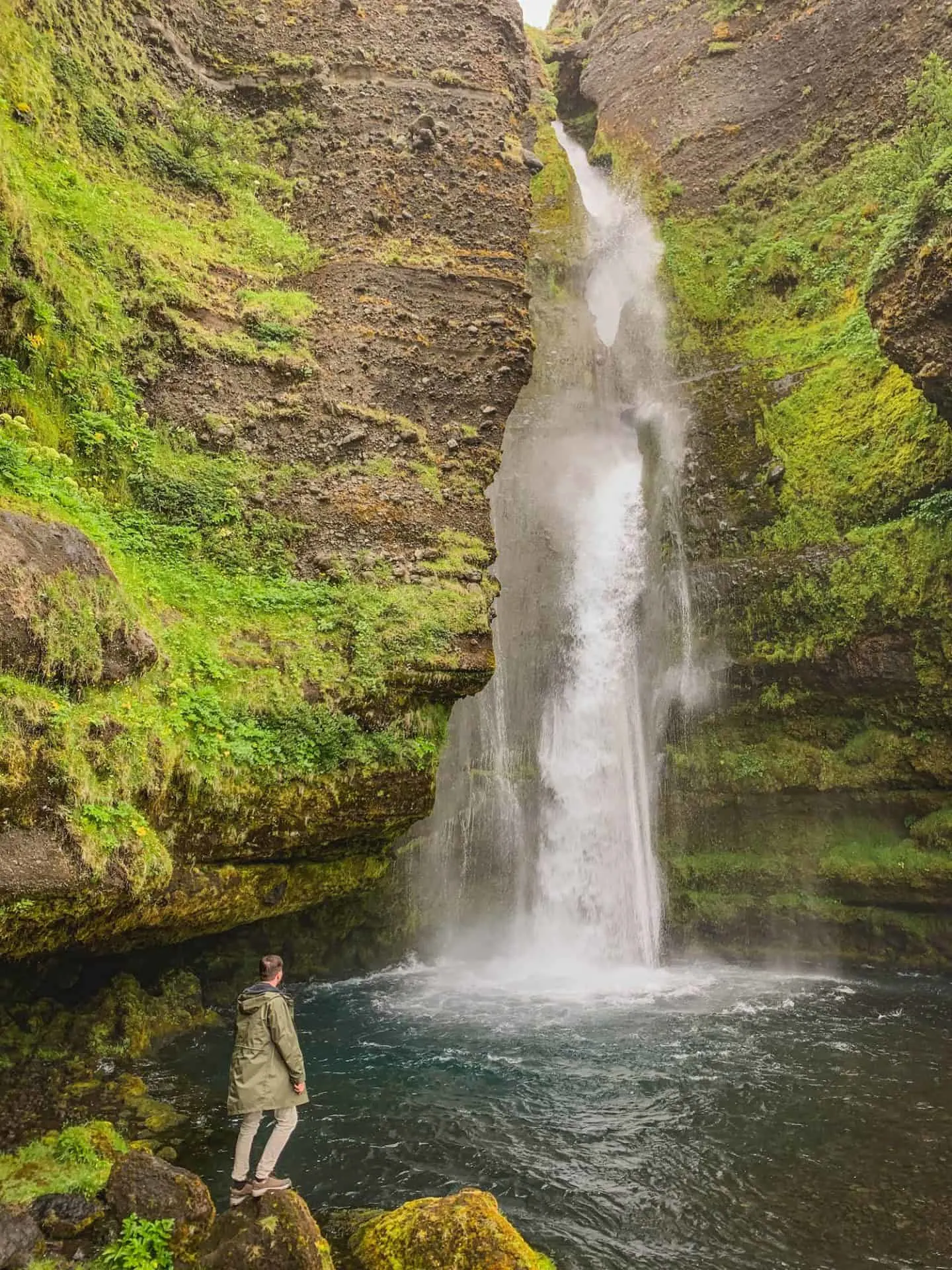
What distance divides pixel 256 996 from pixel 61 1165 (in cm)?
220

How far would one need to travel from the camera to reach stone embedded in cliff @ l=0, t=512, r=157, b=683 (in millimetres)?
6340

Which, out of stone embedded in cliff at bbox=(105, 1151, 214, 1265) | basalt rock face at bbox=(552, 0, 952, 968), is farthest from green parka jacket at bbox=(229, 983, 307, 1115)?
basalt rock face at bbox=(552, 0, 952, 968)

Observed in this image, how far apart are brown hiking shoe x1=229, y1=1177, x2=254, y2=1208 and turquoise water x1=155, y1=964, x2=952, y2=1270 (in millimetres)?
1160

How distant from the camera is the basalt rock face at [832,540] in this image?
13945 mm

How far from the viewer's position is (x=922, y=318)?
11750mm

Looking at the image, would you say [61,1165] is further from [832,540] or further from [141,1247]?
[832,540]

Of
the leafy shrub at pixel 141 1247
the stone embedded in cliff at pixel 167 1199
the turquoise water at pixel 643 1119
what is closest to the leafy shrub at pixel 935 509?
the turquoise water at pixel 643 1119

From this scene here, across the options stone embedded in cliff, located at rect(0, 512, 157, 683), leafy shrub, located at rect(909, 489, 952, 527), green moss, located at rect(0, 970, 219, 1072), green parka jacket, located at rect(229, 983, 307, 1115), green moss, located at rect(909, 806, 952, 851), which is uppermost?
leafy shrub, located at rect(909, 489, 952, 527)

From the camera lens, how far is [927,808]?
1429cm

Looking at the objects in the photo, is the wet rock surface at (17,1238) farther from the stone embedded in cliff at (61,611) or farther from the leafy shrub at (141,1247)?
the stone embedded in cliff at (61,611)

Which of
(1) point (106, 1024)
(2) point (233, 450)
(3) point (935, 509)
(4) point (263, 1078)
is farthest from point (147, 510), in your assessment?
(3) point (935, 509)

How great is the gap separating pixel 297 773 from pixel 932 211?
11866mm

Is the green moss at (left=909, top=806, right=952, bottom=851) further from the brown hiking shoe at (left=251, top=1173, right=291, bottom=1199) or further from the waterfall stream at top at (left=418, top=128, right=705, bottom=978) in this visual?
the brown hiking shoe at (left=251, top=1173, right=291, bottom=1199)

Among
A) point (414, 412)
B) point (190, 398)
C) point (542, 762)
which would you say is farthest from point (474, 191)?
point (542, 762)
